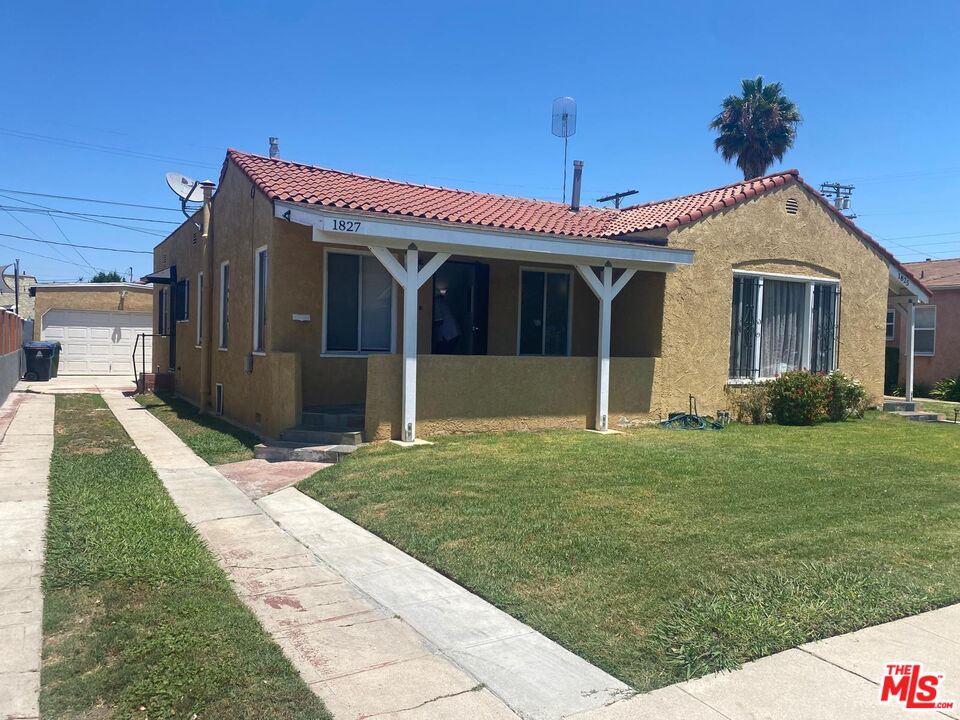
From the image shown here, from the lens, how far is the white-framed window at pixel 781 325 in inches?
529

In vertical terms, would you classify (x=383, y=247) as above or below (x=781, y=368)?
above

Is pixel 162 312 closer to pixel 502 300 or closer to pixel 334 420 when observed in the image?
pixel 502 300

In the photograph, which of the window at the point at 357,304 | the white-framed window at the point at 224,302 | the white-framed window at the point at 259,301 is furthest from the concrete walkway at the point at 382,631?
the white-framed window at the point at 224,302

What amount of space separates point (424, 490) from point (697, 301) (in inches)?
284

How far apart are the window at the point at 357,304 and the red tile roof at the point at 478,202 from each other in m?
1.00

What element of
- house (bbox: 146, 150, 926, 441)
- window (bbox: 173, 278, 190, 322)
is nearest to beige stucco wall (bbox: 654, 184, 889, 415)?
house (bbox: 146, 150, 926, 441)

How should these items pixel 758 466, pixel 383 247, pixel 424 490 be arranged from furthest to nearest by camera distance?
pixel 383 247, pixel 758 466, pixel 424 490

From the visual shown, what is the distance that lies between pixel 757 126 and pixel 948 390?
49.1 feet

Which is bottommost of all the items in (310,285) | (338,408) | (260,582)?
(260,582)

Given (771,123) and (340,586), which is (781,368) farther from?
(771,123)

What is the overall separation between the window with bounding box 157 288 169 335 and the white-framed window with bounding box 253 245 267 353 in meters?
8.75

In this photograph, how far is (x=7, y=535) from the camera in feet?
19.9

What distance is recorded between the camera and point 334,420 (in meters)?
10.2

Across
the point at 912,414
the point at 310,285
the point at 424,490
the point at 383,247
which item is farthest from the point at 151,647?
the point at 912,414
